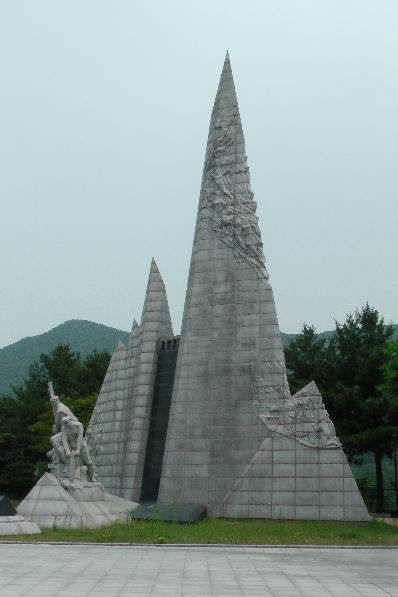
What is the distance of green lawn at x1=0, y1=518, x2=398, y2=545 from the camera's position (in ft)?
41.0

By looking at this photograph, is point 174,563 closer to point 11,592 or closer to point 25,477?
point 11,592

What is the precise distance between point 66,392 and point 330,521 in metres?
24.1

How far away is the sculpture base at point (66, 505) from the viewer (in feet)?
47.6

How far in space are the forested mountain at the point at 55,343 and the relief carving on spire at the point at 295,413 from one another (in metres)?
71.0

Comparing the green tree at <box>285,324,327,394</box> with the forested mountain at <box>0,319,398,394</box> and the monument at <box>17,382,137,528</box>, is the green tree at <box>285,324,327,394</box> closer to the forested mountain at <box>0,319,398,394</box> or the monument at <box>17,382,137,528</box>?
the monument at <box>17,382,137,528</box>

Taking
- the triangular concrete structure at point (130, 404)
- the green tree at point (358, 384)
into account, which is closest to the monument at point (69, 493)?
the triangular concrete structure at point (130, 404)

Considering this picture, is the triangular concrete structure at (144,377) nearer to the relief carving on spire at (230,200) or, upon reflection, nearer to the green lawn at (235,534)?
the relief carving on spire at (230,200)

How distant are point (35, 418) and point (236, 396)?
71.9ft

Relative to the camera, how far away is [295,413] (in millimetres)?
18469

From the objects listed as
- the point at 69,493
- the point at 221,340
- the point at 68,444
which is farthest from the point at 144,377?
the point at 69,493

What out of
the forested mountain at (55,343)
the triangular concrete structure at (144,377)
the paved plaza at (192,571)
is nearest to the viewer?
the paved plaza at (192,571)

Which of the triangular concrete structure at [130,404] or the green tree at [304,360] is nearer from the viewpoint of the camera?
the triangular concrete structure at [130,404]

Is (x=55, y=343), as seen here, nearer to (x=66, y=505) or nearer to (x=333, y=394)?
(x=333, y=394)

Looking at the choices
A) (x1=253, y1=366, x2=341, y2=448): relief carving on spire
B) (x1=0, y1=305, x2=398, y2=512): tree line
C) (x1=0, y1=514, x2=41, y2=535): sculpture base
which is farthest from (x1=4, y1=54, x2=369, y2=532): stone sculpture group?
(x1=0, y1=305, x2=398, y2=512): tree line
